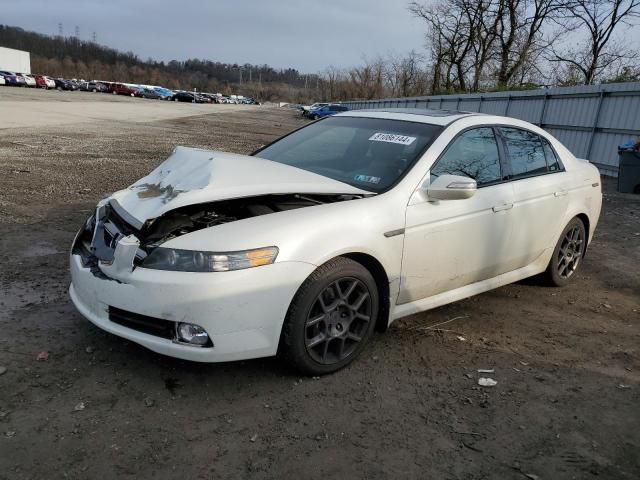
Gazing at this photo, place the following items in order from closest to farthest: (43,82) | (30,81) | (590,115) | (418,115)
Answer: (418,115) < (590,115) < (30,81) < (43,82)

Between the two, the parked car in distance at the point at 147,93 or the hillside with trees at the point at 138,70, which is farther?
the hillside with trees at the point at 138,70

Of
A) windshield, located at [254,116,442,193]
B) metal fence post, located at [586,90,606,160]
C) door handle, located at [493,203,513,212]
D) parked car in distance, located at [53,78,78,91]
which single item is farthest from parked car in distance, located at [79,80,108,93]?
door handle, located at [493,203,513,212]

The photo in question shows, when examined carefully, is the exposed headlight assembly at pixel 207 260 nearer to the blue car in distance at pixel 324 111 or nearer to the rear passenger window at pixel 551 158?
the rear passenger window at pixel 551 158

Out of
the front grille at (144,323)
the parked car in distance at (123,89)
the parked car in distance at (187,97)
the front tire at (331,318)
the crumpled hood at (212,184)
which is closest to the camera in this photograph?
the front grille at (144,323)

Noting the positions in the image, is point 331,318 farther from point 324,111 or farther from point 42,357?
point 324,111

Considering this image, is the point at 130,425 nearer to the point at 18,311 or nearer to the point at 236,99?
the point at 18,311

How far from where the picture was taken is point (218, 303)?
9.07 ft

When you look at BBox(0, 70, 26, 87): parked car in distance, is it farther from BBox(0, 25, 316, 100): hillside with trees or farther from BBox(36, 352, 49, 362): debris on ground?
BBox(36, 352, 49, 362): debris on ground

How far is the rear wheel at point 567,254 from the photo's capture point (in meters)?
4.96

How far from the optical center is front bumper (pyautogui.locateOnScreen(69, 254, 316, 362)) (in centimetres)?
276

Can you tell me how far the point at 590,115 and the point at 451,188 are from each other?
498 inches

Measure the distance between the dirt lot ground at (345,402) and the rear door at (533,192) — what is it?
22.8 inches

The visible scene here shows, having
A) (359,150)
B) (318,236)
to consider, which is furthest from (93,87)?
(318,236)

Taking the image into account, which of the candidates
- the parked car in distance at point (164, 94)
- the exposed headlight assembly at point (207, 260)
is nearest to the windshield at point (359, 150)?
the exposed headlight assembly at point (207, 260)
